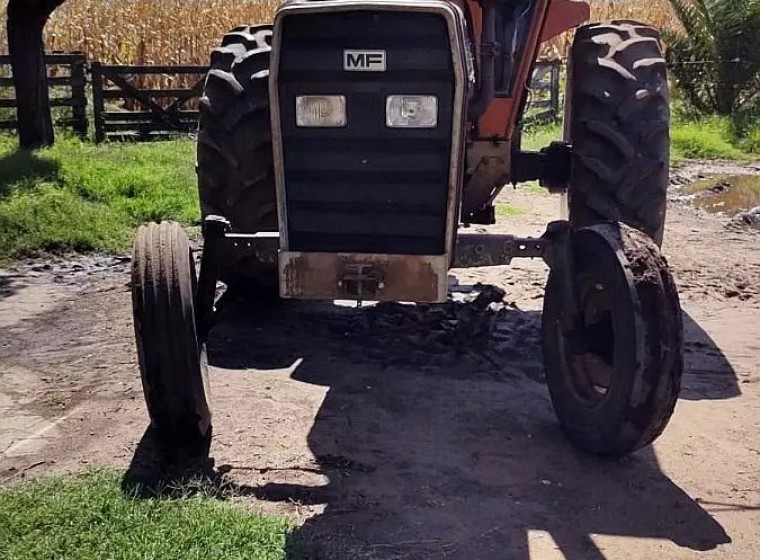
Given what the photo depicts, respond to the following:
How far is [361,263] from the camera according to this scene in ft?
15.1

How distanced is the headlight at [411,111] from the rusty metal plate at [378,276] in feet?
1.85

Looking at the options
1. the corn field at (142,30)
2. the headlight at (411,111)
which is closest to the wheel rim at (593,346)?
the headlight at (411,111)

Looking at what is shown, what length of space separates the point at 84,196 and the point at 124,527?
7391 mm

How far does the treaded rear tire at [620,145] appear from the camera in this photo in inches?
239

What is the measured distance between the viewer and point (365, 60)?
4367 mm

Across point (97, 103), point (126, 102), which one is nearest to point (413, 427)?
point (97, 103)

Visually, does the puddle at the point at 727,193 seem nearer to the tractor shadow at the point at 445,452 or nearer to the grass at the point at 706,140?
the grass at the point at 706,140

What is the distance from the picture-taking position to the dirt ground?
165 inches

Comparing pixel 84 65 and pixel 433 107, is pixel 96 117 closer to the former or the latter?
pixel 84 65

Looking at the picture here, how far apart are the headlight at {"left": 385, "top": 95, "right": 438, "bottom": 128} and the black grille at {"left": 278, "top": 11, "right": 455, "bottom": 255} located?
2 centimetres

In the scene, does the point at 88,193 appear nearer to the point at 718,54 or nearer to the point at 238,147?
the point at 238,147

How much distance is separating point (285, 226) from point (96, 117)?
12.3 meters

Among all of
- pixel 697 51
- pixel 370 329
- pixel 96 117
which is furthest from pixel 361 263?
pixel 697 51

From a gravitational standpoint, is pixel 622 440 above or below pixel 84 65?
below
